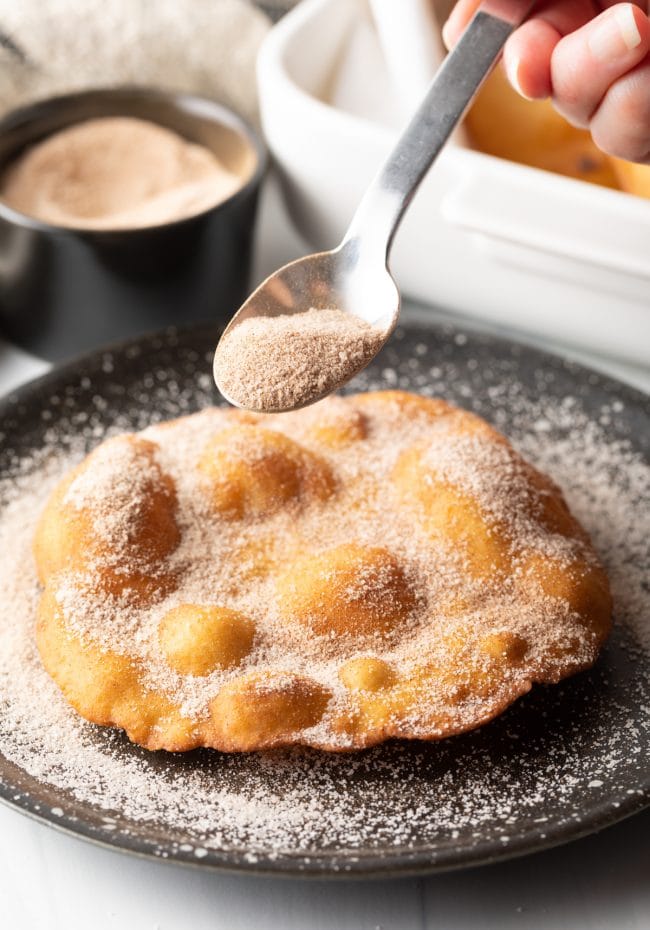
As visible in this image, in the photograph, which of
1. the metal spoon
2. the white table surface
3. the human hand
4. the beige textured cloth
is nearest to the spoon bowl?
the metal spoon

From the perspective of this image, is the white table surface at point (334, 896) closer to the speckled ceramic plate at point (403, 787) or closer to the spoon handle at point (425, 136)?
the speckled ceramic plate at point (403, 787)

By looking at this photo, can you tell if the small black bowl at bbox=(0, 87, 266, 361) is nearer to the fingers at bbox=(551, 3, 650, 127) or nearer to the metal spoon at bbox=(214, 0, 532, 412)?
the metal spoon at bbox=(214, 0, 532, 412)

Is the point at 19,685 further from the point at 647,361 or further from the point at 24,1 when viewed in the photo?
the point at 24,1

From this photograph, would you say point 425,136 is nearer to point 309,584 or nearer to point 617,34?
point 617,34

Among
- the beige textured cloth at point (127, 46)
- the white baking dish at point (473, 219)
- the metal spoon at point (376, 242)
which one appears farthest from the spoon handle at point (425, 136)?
the beige textured cloth at point (127, 46)

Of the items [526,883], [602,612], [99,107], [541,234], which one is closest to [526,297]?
[541,234]
